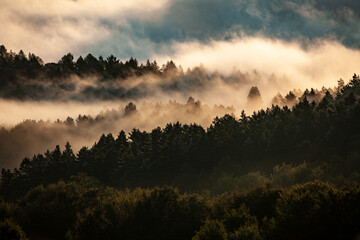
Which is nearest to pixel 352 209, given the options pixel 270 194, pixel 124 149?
pixel 270 194

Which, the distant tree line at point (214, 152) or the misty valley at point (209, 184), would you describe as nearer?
the misty valley at point (209, 184)

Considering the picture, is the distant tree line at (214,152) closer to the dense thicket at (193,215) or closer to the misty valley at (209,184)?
the misty valley at (209,184)

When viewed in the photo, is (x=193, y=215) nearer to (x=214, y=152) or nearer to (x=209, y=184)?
(x=209, y=184)

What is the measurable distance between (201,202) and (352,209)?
31.3 meters

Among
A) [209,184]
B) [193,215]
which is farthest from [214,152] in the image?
[193,215]

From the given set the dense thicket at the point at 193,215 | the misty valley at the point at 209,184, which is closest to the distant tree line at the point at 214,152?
the misty valley at the point at 209,184

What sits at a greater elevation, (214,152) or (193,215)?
(214,152)

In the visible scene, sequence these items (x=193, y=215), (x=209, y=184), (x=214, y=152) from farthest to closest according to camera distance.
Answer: (x=214, y=152) → (x=209, y=184) → (x=193, y=215)

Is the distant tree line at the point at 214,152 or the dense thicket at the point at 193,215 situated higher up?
the distant tree line at the point at 214,152

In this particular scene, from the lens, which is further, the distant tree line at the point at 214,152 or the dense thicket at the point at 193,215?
the distant tree line at the point at 214,152

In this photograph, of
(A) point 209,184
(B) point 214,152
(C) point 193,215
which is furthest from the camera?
(B) point 214,152

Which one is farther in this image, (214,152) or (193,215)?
(214,152)

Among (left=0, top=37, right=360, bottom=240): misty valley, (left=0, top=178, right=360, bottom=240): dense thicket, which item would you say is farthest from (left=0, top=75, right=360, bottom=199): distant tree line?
(left=0, top=178, right=360, bottom=240): dense thicket

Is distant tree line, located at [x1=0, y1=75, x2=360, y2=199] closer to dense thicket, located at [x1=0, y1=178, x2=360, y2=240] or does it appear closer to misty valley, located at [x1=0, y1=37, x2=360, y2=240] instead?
misty valley, located at [x1=0, y1=37, x2=360, y2=240]
